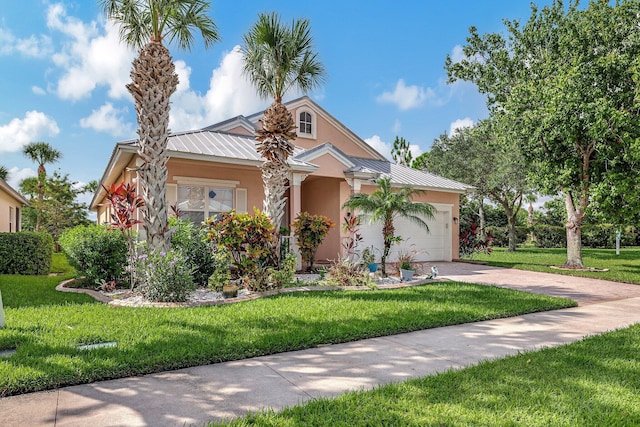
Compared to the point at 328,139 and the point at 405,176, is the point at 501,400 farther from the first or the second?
the point at 328,139

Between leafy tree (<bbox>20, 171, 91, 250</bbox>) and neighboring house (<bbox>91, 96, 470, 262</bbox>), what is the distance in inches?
467

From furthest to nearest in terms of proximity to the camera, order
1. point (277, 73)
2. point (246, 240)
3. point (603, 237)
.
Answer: point (603, 237) → point (277, 73) → point (246, 240)

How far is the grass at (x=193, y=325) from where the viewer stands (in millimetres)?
3982

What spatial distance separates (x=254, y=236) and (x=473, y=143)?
74.0 ft

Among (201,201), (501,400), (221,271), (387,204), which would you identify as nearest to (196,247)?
(221,271)

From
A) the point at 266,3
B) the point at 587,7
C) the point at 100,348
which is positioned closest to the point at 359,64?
the point at 266,3

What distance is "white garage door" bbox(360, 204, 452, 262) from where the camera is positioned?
52.9ft

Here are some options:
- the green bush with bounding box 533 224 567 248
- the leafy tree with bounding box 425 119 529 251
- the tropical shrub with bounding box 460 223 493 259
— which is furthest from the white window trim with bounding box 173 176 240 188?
the green bush with bounding box 533 224 567 248

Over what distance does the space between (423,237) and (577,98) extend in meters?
Result: 7.78

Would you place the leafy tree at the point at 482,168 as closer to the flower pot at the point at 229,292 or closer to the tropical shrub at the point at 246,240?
the tropical shrub at the point at 246,240

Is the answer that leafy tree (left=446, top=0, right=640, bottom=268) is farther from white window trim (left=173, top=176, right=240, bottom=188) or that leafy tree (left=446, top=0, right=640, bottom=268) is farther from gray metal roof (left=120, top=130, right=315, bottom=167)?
white window trim (left=173, top=176, right=240, bottom=188)

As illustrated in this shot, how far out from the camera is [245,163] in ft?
39.8

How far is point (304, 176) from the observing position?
1328 cm

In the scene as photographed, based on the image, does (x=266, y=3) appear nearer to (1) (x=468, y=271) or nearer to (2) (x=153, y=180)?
(2) (x=153, y=180)
